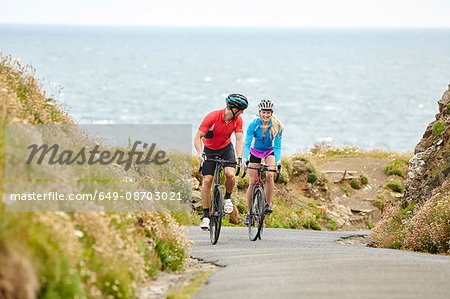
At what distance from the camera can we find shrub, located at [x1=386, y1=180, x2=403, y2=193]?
980 inches

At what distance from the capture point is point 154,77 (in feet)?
462

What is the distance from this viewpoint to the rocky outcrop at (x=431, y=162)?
1388 cm

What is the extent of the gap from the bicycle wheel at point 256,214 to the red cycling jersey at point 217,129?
4.48ft

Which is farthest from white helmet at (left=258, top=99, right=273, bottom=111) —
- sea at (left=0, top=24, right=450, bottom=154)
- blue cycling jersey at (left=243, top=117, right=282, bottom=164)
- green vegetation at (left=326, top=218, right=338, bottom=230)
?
sea at (left=0, top=24, right=450, bottom=154)

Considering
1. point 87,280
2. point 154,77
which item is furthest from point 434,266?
point 154,77

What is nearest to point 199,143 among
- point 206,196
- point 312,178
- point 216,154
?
point 216,154

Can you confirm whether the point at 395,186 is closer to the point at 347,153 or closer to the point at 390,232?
the point at 347,153

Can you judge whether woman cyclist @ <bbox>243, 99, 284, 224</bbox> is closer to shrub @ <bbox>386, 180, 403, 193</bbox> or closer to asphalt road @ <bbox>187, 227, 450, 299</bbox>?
asphalt road @ <bbox>187, 227, 450, 299</bbox>

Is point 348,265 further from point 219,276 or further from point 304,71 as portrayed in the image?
point 304,71

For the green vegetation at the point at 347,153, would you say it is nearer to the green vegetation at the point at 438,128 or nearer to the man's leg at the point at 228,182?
the green vegetation at the point at 438,128

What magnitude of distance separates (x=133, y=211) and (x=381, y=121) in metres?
86.1

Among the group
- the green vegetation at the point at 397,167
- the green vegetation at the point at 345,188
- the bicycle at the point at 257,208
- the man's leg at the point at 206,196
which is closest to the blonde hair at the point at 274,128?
the bicycle at the point at 257,208

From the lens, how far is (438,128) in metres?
14.9

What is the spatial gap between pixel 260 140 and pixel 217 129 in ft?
5.20
